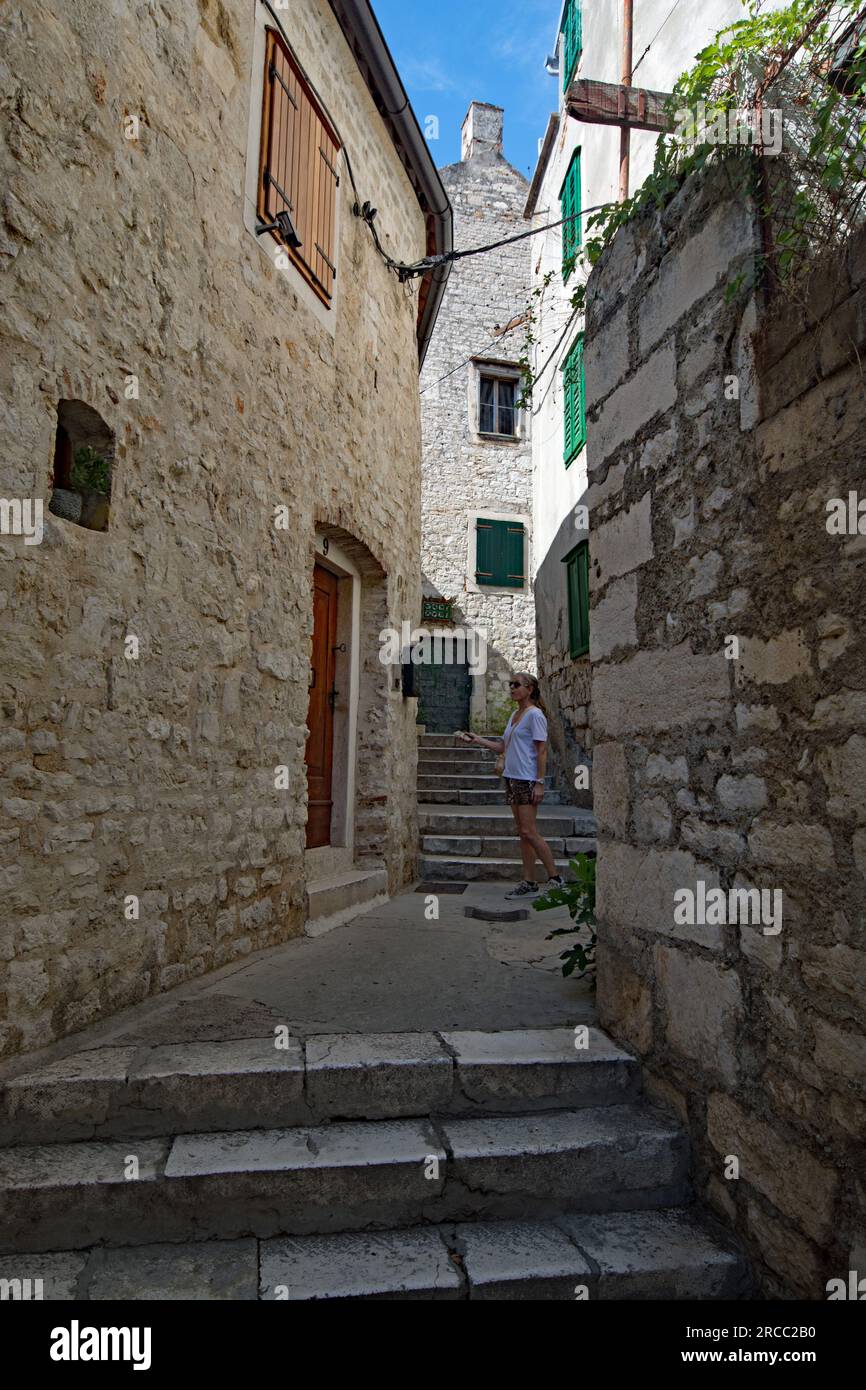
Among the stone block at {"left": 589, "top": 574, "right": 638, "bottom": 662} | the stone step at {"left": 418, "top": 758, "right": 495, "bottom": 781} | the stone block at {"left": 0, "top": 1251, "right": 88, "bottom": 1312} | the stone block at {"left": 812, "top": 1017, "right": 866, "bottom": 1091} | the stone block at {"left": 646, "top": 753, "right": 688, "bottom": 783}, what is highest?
the stone block at {"left": 589, "top": 574, "right": 638, "bottom": 662}

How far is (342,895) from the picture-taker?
16.5ft

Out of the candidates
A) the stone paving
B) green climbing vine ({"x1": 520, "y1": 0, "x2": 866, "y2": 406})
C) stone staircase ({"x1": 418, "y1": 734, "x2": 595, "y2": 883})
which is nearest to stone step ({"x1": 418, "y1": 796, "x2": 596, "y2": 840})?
stone staircase ({"x1": 418, "y1": 734, "x2": 595, "y2": 883})

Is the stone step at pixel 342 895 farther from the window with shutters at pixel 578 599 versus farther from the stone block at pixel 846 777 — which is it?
the window with shutters at pixel 578 599

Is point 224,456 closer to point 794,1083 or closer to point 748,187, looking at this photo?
point 748,187

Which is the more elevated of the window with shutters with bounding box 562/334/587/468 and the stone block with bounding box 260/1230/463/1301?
the window with shutters with bounding box 562/334/587/468

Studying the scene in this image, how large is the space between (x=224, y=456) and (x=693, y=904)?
277 cm

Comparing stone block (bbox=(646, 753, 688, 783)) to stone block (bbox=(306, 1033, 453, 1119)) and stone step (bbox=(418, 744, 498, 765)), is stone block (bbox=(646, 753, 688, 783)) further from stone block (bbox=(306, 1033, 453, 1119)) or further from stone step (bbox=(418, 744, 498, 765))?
stone step (bbox=(418, 744, 498, 765))

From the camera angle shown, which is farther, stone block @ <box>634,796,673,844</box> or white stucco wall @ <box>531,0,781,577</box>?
white stucco wall @ <box>531,0,781,577</box>

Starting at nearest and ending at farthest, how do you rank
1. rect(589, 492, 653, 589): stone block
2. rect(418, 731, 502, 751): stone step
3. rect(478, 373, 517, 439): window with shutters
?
rect(589, 492, 653, 589): stone block → rect(418, 731, 502, 751): stone step → rect(478, 373, 517, 439): window with shutters

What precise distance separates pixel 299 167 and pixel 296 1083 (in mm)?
4634

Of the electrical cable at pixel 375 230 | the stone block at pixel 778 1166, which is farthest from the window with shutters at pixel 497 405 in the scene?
the stone block at pixel 778 1166

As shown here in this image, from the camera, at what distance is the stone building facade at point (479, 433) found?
12.6m

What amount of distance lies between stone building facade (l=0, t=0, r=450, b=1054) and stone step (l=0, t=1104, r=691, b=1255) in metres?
0.52

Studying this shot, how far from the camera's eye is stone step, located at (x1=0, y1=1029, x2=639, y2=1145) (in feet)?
7.58
